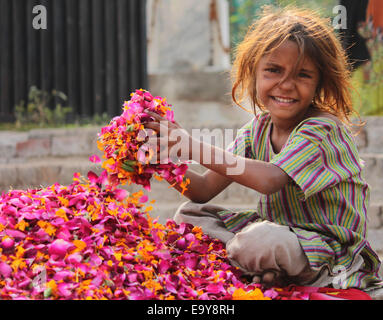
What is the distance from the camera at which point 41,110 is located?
4371 mm

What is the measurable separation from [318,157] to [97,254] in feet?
2.71

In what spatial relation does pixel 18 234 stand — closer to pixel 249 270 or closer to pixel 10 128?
pixel 249 270

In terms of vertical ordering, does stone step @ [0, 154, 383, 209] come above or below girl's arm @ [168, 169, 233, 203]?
below

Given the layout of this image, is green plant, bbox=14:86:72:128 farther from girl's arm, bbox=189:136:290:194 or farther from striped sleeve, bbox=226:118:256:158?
girl's arm, bbox=189:136:290:194

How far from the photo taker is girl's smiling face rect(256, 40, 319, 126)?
1716 millimetres

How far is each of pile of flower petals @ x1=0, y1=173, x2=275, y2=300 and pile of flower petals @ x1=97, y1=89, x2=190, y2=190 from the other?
6.0 inches

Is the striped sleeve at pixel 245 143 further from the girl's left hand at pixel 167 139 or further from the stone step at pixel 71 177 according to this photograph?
the stone step at pixel 71 177

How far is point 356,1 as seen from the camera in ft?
12.0

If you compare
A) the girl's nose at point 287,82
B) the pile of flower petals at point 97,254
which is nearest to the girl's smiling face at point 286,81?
the girl's nose at point 287,82

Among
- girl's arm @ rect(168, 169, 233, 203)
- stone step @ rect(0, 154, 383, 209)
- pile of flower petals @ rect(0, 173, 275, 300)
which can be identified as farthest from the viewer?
stone step @ rect(0, 154, 383, 209)

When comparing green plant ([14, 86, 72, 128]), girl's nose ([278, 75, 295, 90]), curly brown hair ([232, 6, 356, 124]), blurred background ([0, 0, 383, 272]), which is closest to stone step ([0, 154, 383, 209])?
blurred background ([0, 0, 383, 272])

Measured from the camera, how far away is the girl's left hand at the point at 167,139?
156cm

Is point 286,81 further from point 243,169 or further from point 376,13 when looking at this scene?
point 376,13
